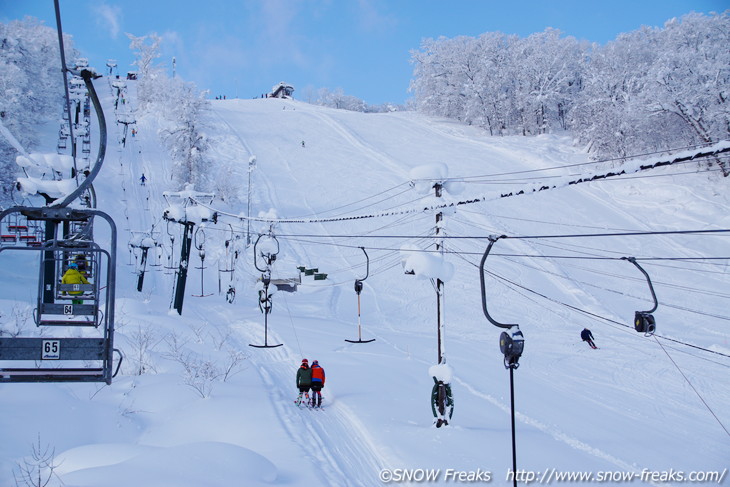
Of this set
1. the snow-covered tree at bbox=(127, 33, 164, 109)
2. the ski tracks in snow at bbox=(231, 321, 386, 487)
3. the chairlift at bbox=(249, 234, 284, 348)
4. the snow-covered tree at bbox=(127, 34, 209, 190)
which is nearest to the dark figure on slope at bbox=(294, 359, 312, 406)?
the ski tracks in snow at bbox=(231, 321, 386, 487)

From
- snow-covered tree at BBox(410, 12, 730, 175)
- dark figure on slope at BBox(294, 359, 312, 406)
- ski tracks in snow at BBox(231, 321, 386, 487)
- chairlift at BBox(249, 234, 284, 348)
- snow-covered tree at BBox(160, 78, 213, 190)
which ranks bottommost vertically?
ski tracks in snow at BBox(231, 321, 386, 487)

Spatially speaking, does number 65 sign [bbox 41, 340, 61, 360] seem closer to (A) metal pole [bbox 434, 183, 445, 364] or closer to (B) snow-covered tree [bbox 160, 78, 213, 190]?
(A) metal pole [bbox 434, 183, 445, 364]

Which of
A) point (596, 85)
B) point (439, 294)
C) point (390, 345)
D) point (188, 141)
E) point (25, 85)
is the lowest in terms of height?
point (390, 345)

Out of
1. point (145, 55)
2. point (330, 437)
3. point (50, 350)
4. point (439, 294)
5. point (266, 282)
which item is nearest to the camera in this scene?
point (50, 350)

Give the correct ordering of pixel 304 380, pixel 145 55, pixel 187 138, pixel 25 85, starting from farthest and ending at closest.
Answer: pixel 145 55 → pixel 187 138 → pixel 25 85 → pixel 304 380

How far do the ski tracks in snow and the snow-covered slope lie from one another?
0.06 meters

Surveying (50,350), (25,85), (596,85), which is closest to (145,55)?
(25,85)

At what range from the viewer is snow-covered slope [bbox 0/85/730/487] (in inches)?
312

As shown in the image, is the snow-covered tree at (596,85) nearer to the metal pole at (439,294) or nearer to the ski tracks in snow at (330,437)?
the metal pole at (439,294)

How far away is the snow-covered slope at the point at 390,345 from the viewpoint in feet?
26.0

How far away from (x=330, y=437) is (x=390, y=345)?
10332 millimetres

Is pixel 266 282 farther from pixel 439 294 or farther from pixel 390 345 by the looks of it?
pixel 439 294

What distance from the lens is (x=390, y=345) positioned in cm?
1917

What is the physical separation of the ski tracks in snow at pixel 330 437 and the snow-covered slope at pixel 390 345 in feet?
0.21
